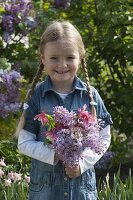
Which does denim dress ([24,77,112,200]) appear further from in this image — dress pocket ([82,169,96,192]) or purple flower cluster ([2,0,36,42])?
purple flower cluster ([2,0,36,42])

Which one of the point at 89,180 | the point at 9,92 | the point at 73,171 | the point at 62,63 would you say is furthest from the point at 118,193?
the point at 9,92

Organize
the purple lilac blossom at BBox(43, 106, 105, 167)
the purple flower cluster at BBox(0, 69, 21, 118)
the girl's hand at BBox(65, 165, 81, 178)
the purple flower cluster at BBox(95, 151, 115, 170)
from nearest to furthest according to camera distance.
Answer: the purple lilac blossom at BBox(43, 106, 105, 167), the girl's hand at BBox(65, 165, 81, 178), the purple flower cluster at BBox(0, 69, 21, 118), the purple flower cluster at BBox(95, 151, 115, 170)

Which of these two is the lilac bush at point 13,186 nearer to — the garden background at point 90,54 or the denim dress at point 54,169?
the denim dress at point 54,169

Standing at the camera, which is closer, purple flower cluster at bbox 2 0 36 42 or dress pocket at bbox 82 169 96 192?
dress pocket at bbox 82 169 96 192

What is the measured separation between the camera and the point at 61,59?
286 cm

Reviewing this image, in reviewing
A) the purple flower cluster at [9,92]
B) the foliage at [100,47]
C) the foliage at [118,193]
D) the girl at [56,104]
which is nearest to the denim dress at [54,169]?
the girl at [56,104]

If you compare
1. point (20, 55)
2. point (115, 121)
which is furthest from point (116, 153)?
point (20, 55)

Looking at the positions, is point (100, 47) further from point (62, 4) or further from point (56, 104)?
point (56, 104)

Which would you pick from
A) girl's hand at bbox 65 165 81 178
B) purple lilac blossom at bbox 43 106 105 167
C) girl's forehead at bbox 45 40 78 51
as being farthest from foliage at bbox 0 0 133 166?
purple lilac blossom at bbox 43 106 105 167

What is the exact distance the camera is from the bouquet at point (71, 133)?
260 cm

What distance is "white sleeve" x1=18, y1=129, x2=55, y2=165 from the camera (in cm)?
280

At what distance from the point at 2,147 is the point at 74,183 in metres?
1.83

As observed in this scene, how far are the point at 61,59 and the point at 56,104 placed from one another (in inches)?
8.7

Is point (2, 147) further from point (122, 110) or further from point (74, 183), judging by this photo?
point (74, 183)
